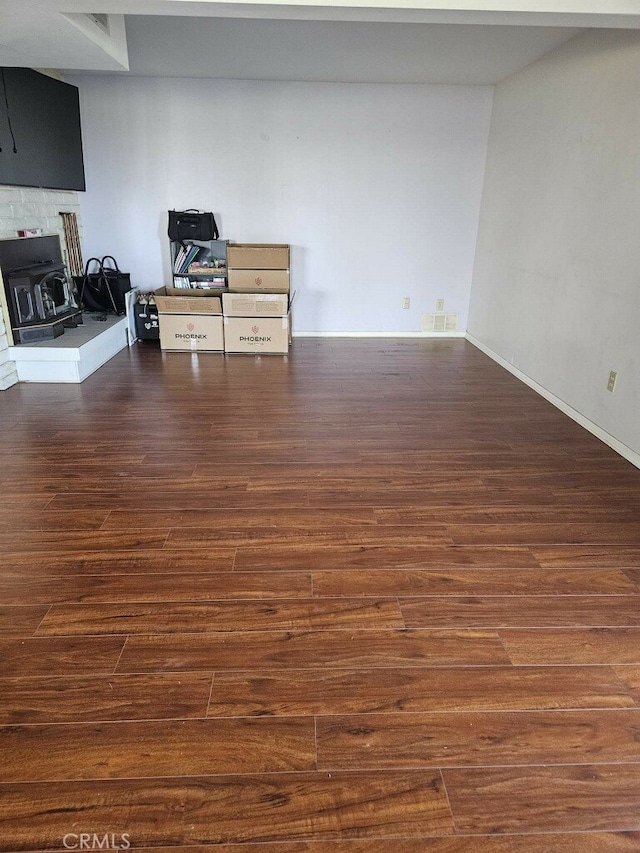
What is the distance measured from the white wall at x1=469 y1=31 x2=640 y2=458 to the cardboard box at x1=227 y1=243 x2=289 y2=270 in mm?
1996

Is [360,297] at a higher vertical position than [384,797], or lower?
higher

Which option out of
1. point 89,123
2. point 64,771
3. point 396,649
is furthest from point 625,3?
point 89,123

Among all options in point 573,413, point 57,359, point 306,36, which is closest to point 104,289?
point 57,359

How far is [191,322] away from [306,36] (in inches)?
94.5

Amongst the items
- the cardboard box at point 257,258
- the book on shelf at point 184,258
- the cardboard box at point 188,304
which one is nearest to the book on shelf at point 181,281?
the book on shelf at point 184,258

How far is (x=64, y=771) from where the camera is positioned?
1304 mm

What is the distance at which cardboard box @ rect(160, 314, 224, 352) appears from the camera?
496 centimetres

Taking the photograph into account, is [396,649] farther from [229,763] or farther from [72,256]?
[72,256]

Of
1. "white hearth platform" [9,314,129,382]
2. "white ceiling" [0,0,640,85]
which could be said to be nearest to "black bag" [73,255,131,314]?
"white hearth platform" [9,314,129,382]

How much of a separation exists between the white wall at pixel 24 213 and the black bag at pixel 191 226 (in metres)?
0.95

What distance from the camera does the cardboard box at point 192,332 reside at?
4961mm

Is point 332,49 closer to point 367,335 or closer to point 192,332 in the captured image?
point 192,332

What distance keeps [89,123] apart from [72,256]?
1.26m

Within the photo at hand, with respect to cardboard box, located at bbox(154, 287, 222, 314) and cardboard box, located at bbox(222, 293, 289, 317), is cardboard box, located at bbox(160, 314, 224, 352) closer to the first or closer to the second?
cardboard box, located at bbox(154, 287, 222, 314)
